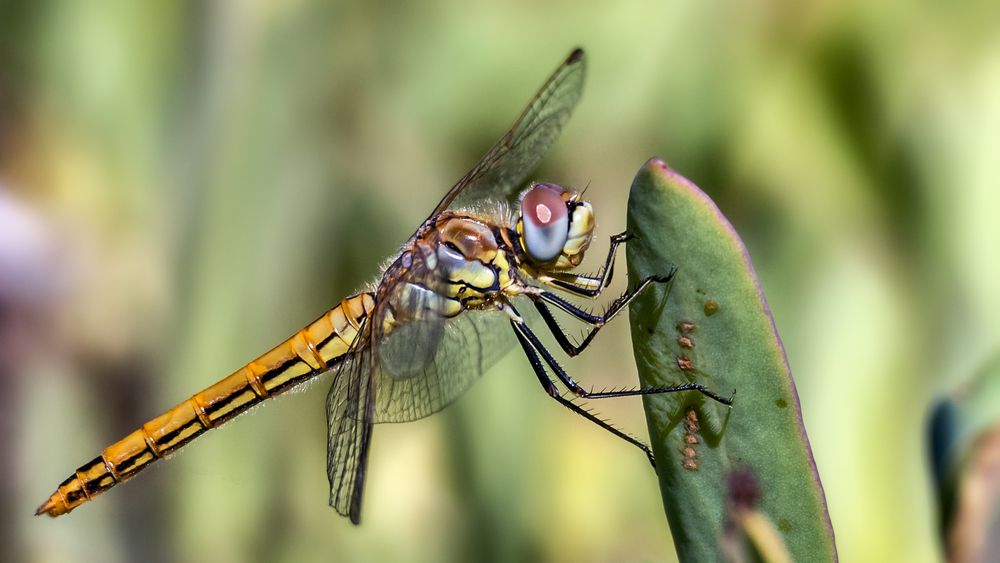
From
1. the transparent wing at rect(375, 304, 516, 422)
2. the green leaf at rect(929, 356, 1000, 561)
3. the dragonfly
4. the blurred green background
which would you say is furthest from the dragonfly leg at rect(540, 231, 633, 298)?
the green leaf at rect(929, 356, 1000, 561)

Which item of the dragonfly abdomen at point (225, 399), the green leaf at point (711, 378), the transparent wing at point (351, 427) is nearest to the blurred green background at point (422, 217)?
the dragonfly abdomen at point (225, 399)

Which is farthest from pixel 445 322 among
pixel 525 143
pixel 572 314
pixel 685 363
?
pixel 685 363

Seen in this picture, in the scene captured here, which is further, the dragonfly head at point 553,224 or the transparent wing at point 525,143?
the transparent wing at point 525,143

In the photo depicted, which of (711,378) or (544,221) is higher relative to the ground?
(544,221)

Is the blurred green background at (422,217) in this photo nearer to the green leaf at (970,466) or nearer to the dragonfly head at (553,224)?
the dragonfly head at (553,224)

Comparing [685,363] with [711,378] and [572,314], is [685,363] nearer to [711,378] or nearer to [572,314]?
[711,378]

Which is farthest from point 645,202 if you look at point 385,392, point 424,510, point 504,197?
point 424,510

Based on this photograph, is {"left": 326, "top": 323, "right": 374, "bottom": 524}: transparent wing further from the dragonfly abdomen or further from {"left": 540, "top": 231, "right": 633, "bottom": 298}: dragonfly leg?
{"left": 540, "top": 231, "right": 633, "bottom": 298}: dragonfly leg
